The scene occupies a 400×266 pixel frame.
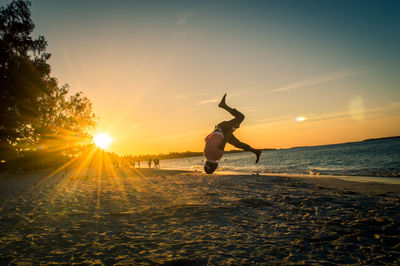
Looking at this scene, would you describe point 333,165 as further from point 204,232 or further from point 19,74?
point 19,74

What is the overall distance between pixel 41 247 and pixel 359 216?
880 cm

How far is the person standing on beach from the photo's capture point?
426 cm

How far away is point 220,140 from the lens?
4230 millimetres

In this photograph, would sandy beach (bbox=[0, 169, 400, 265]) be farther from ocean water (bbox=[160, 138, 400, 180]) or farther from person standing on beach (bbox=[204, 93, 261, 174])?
ocean water (bbox=[160, 138, 400, 180])

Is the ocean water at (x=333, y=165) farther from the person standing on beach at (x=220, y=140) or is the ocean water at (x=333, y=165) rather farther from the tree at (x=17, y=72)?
the tree at (x=17, y=72)

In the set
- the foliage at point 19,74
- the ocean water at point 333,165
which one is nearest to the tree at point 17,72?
the foliage at point 19,74

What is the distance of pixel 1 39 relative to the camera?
45.3 feet

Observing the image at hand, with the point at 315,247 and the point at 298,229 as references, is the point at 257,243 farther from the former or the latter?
the point at 298,229

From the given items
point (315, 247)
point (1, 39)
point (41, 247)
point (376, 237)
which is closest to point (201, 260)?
point (315, 247)

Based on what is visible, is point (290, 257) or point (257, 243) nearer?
point (290, 257)

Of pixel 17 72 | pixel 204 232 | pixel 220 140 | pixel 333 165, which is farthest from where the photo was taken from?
pixel 333 165

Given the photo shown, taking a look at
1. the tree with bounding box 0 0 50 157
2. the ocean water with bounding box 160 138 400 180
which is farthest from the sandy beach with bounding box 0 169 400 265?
the ocean water with bounding box 160 138 400 180

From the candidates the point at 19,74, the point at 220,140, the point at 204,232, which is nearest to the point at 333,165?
the point at 204,232

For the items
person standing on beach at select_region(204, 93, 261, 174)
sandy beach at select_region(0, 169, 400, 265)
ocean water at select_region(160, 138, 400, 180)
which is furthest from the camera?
ocean water at select_region(160, 138, 400, 180)
